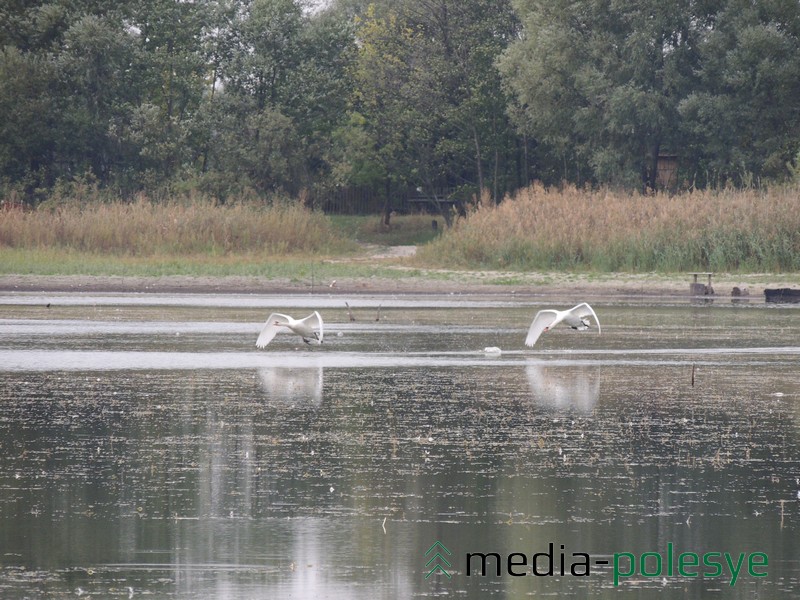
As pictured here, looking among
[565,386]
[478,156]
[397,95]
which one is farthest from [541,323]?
[397,95]

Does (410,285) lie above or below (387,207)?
below

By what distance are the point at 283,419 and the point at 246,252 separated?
91.9 ft

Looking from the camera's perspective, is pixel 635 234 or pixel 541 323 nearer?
pixel 541 323

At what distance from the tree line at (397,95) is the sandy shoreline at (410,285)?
18080mm

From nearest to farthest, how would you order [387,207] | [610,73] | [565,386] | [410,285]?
[565,386]
[410,285]
[610,73]
[387,207]

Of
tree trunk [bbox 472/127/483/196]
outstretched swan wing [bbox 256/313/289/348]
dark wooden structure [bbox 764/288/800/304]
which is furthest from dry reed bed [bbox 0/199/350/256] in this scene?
outstretched swan wing [bbox 256/313/289/348]

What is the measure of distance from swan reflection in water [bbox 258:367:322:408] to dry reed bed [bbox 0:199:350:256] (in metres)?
23.5

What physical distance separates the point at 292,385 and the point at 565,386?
2938 millimetres

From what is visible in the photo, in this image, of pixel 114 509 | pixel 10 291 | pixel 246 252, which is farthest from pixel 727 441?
pixel 246 252

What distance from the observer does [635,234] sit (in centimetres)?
3519

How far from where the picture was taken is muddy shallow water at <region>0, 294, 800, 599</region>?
7.27 metres

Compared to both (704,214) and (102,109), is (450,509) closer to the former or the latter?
(704,214)

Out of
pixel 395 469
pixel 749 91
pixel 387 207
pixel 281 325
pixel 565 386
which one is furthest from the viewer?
pixel 387 207

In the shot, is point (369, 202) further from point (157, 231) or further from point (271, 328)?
point (271, 328)
